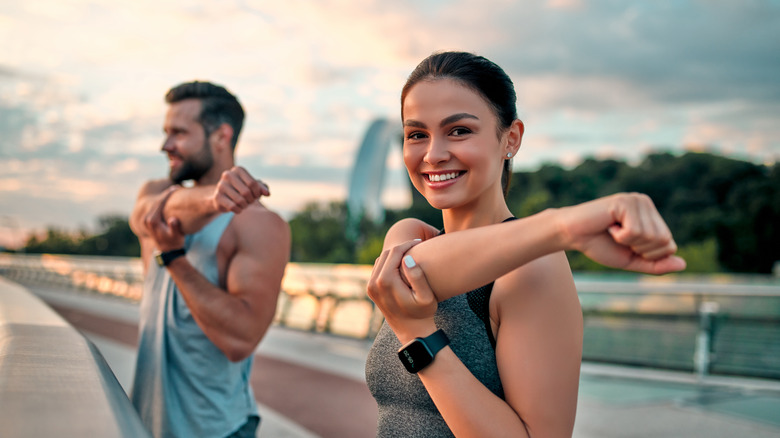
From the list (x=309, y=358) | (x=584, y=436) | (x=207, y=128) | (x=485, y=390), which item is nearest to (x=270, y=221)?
(x=207, y=128)

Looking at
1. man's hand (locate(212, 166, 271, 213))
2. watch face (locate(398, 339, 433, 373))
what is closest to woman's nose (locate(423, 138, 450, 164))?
watch face (locate(398, 339, 433, 373))

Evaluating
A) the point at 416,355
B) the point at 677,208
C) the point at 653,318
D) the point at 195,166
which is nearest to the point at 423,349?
the point at 416,355

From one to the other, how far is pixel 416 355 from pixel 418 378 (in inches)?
7.0

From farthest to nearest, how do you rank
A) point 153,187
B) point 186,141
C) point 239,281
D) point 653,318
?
point 653,318 → point 153,187 → point 186,141 → point 239,281

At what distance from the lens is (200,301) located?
2154 millimetres

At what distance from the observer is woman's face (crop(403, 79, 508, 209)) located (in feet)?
4.52

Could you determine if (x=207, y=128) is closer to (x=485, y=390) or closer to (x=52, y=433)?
(x=485, y=390)

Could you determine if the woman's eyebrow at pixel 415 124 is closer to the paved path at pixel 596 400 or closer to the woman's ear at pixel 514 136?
the woman's ear at pixel 514 136

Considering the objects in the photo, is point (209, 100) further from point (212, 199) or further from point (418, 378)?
point (418, 378)

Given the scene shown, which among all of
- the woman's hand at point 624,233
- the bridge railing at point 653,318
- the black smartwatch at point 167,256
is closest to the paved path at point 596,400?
the bridge railing at point 653,318

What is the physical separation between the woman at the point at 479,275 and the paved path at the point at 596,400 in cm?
403

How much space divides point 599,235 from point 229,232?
167 centimetres

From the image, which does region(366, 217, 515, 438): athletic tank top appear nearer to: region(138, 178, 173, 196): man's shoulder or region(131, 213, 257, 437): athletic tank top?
region(131, 213, 257, 437): athletic tank top

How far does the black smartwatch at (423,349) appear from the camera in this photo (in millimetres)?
1230
